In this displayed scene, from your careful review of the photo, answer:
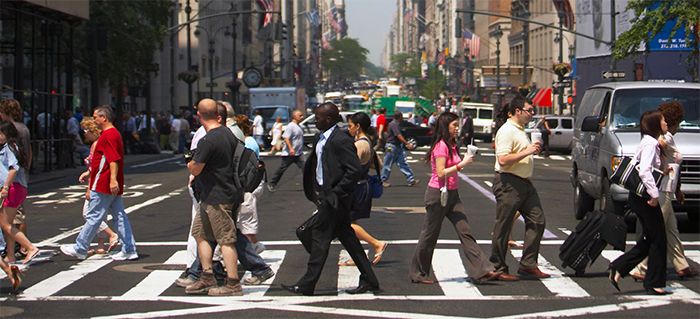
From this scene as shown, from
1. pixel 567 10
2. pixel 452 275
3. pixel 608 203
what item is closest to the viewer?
pixel 452 275

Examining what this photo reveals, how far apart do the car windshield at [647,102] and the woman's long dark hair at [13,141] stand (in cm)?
784

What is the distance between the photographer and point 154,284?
28.7 ft

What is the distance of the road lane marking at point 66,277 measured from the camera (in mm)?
8383

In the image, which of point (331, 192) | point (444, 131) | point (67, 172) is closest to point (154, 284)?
point (331, 192)

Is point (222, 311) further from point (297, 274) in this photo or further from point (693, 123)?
point (693, 123)

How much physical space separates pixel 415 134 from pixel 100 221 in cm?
3115

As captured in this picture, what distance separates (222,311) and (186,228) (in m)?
6.04

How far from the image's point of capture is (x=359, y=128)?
11.4 m

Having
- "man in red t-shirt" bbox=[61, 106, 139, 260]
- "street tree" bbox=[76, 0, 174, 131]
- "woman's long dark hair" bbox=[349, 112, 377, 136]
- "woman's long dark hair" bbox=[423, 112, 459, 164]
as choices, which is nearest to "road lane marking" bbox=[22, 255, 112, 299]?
"man in red t-shirt" bbox=[61, 106, 139, 260]

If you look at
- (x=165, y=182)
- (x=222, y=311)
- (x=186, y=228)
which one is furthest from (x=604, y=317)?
(x=165, y=182)

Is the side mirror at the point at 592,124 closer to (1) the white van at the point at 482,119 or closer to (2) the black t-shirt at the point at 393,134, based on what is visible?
(2) the black t-shirt at the point at 393,134

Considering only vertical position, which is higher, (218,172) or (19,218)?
(218,172)

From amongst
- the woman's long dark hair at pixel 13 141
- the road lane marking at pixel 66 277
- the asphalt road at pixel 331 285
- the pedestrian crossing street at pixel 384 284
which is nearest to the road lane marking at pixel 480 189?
the asphalt road at pixel 331 285

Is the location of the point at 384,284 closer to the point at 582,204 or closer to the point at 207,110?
the point at 207,110
